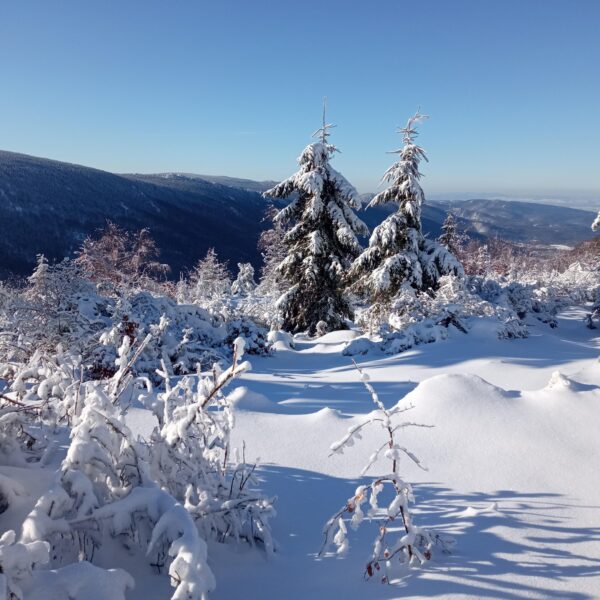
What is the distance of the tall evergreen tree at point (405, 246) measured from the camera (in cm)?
1261

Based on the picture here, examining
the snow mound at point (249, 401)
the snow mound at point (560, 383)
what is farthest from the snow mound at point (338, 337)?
the snow mound at point (560, 383)

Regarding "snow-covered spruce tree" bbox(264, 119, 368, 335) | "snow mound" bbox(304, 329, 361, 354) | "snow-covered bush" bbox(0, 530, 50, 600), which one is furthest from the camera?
"snow-covered spruce tree" bbox(264, 119, 368, 335)

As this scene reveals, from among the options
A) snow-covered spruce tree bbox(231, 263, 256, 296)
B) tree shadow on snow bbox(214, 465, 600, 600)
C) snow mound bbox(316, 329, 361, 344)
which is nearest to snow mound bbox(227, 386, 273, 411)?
tree shadow on snow bbox(214, 465, 600, 600)

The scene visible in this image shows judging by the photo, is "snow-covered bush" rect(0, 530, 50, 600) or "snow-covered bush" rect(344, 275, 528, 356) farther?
"snow-covered bush" rect(344, 275, 528, 356)

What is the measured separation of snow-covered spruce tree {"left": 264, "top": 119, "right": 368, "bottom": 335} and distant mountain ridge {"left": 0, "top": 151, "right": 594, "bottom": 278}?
57.4 metres

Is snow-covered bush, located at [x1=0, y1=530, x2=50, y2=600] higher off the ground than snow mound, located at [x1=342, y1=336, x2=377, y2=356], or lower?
higher

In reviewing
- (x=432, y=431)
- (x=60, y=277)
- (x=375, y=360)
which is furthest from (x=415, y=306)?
(x=60, y=277)

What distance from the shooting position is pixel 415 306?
32.4 feet

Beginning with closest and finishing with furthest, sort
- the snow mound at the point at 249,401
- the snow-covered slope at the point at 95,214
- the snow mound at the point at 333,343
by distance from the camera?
the snow mound at the point at 249,401 → the snow mound at the point at 333,343 → the snow-covered slope at the point at 95,214

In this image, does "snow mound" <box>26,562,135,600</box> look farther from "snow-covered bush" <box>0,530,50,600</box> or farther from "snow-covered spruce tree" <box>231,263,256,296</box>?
"snow-covered spruce tree" <box>231,263,256,296</box>

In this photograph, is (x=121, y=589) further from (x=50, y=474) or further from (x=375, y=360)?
(x=375, y=360)

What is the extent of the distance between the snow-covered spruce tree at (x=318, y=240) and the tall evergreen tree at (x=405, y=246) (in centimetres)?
115

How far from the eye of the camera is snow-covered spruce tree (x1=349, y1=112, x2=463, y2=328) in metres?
12.6

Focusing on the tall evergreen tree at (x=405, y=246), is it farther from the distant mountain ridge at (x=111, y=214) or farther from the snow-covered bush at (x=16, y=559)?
the distant mountain ridge at (x=111, y=214)
